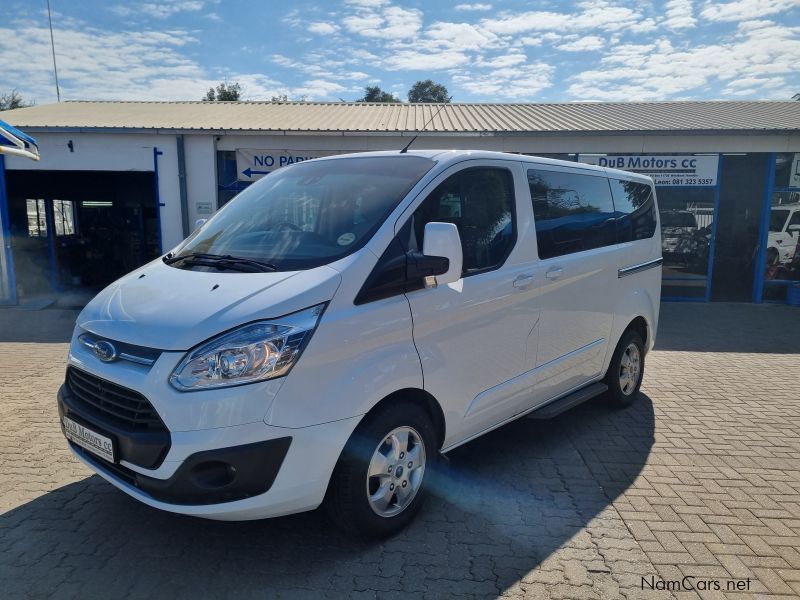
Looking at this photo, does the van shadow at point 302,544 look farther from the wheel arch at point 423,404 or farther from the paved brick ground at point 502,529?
the wheel arch at point 423,404

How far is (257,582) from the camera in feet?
8.81

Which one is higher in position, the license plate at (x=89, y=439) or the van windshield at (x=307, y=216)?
the van windshield at (x=307, y=216)

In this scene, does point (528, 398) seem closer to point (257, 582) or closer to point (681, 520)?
point (681, 520)

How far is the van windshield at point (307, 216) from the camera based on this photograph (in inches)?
117

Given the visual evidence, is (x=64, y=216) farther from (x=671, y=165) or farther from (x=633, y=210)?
(x=671, y=165)

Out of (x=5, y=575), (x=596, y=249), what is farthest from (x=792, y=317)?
(x=5, y=575)

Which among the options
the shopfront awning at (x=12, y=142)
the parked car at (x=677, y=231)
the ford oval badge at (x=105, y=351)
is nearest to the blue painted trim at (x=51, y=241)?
the shopfront awning at (x=12, y=142)

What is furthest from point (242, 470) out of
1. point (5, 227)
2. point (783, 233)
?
point (783, 233)

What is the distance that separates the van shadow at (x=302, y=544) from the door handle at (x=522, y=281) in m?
1.32

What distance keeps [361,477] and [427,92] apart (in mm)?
60009

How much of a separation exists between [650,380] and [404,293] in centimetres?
446

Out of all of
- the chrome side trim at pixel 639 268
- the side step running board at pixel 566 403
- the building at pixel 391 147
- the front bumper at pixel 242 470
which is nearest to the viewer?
the front bumper at pixel 242 470

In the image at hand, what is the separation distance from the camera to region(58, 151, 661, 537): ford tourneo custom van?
242 centimetres

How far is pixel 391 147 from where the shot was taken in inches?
437
